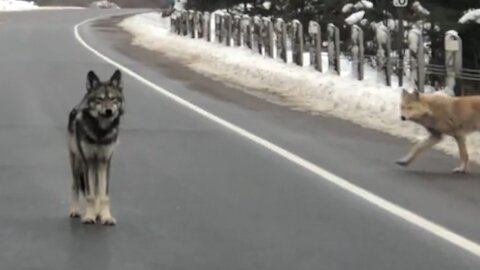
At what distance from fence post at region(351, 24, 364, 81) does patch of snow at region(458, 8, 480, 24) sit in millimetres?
2107

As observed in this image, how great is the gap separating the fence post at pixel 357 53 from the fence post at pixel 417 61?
104cm

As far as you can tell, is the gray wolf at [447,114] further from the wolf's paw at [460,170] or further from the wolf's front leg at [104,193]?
the wolf's front leg at [104,193]

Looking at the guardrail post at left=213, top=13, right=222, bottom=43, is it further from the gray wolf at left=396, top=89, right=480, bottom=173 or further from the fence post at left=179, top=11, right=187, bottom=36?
the gray wolf at left=396, top=89, right=480, bottom=173

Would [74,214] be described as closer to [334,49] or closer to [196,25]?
[334,49]

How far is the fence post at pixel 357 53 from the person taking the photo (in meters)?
20.8

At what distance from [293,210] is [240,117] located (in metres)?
6.97

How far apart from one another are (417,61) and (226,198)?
10.4m

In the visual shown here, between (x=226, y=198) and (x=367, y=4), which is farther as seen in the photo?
(x=367, y=4)

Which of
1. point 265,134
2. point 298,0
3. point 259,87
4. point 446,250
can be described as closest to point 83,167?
point 446,250

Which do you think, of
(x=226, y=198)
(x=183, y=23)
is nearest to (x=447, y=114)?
(x=226, y=198)

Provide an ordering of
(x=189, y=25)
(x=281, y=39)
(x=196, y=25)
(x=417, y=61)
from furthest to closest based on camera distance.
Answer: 1. (x=189, y=25)
2. (x=196, y=25)
3. (x=281, y=39)
4. (x=417, y=61)

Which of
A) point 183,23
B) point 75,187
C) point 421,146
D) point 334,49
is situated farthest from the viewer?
point 183,23

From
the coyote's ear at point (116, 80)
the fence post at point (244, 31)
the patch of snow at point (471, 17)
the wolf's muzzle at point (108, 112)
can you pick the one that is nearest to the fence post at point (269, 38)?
the fence post at point (244, 31)

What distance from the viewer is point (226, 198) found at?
9312 mm
